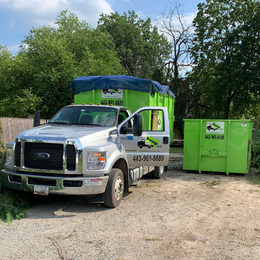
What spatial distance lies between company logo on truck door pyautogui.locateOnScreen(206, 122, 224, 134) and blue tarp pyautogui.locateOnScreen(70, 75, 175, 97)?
2037mm

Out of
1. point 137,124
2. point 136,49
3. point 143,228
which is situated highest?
point 136,49

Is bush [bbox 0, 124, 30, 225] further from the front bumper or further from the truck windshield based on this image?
the truck windshield

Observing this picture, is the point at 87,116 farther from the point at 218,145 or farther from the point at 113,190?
the point at 218,145

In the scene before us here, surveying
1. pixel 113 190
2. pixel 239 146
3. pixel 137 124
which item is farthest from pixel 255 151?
pixel 113 190

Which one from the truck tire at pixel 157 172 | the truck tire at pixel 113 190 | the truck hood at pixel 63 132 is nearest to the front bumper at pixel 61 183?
the truck tire at pixel 113 190

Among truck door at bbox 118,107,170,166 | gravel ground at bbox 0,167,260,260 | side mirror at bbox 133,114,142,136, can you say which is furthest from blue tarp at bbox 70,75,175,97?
gravel ground at bbox 0,167,260,260

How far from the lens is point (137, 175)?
700 cm

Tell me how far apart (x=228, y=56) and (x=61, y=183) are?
61.8ft

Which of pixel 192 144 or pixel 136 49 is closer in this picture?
pixel 192 144

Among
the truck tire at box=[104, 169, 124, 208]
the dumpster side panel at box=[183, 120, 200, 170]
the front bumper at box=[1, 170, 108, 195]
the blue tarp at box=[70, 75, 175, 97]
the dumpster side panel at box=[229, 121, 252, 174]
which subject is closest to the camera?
the front bumper at box=[1, 170, 108, 195]

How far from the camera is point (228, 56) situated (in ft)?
68.0

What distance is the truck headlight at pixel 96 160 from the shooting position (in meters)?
5.12

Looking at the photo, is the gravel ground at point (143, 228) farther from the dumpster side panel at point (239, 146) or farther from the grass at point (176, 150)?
the grass at point (176, 150)

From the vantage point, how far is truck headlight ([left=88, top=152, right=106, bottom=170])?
512cm
